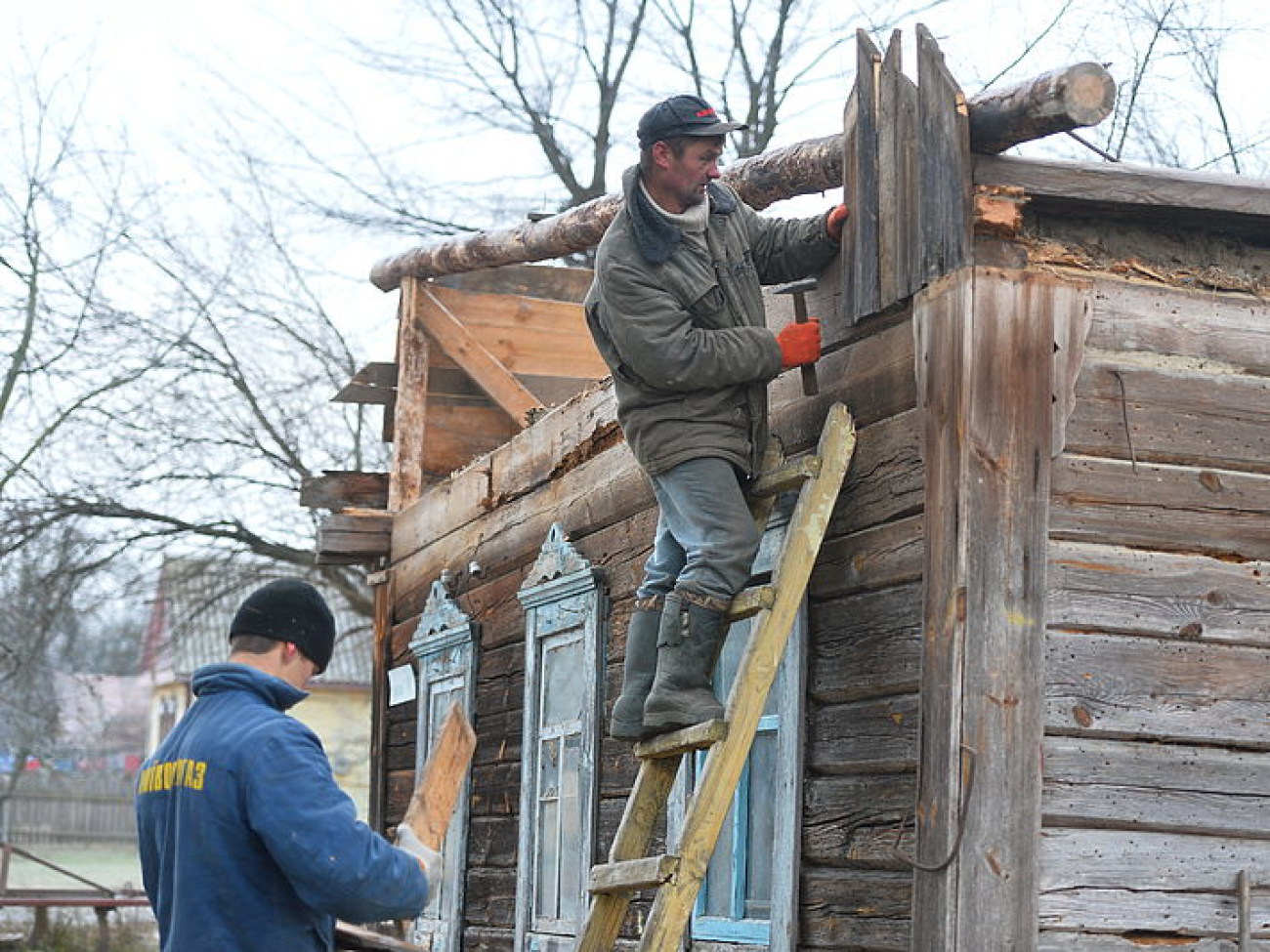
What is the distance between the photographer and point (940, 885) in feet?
14.8

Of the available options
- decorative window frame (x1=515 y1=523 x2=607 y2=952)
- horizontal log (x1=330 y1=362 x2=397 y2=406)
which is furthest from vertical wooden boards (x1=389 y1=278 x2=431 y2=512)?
decorative window frame (x1=515 y1=523 x2=607 y2=952)

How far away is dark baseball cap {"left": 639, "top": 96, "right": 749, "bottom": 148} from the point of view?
5.21 meters

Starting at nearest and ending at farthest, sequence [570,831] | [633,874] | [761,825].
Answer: [633,874]
[761,825]
[570,831]

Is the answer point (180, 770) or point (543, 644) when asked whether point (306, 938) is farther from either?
point (543, 644)

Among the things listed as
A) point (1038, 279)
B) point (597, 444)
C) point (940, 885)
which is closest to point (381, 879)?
point (940, 885)

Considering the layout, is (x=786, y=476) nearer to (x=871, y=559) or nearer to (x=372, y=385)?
(x=871, y=559)

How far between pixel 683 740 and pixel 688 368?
106 centimetres

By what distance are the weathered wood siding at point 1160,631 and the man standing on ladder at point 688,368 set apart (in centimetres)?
92

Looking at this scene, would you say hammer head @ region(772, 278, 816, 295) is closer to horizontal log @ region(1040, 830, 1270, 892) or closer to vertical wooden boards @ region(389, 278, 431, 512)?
horizontal log @ region(1040, 830, 1270, 892)

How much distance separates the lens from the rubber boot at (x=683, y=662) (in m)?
5.01

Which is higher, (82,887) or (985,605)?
(985,605)

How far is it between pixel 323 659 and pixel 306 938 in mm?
687

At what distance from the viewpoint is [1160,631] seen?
4801mm

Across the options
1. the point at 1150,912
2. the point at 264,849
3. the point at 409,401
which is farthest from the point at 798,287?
the point at 409,401
